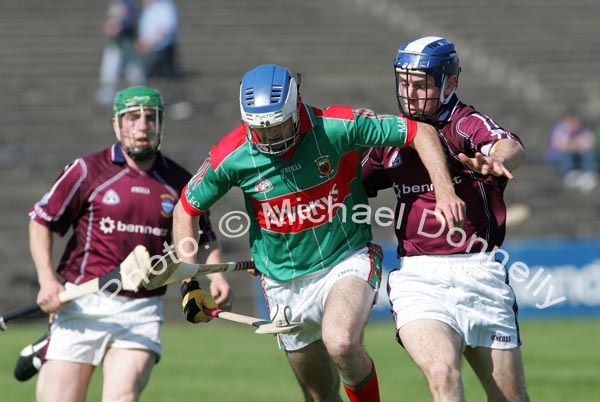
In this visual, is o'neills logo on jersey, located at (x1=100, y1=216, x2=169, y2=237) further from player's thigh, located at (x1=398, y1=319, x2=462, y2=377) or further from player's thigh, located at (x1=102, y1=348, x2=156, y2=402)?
player's thigh, located at (x1=398, y1=319, x2=462, y2=377)

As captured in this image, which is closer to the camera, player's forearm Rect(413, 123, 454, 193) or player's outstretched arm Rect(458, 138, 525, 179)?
player's outstretched arm Rect(458, 138, 525, 179)

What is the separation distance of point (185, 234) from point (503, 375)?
6.52 feet

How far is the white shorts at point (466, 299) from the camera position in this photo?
6348mm

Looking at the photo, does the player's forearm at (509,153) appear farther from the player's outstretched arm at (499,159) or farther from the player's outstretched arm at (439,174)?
the player's outstretched arm at (439,174)

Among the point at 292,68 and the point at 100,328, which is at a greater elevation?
the point at 100,328

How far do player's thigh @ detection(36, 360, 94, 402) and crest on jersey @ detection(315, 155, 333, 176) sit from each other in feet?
6.63

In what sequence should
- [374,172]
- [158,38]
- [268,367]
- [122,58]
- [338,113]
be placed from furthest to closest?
[122,58], [158,38], [268,367], [374,172], [338,113]

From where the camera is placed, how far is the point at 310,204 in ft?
21.7

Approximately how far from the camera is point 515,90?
23703mm

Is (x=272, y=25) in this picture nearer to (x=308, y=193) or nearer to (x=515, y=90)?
(x=515, y=90)

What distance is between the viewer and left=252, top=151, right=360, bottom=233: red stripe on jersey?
21.7 ft

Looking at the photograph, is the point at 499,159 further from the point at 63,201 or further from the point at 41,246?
the point at 41,246

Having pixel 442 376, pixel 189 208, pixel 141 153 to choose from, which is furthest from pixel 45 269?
pixel 442 376

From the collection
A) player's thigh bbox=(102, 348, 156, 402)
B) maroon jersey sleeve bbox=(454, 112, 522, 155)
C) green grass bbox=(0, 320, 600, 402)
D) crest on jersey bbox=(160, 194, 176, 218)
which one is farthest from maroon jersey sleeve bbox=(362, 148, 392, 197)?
green grass bbox=(0, 320, 600, 402)
